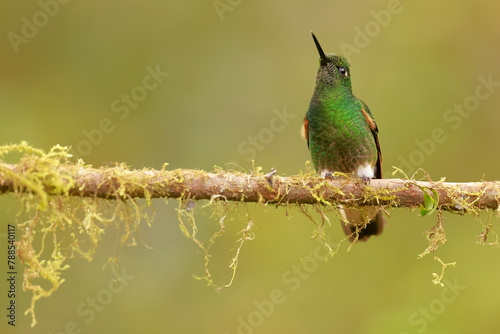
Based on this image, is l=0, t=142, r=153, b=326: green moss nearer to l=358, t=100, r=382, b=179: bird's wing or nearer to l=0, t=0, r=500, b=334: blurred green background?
l=358, t=100, r=382, b=179: bird's wing

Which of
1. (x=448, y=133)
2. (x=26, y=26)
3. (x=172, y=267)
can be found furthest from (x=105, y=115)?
(x=448, y=133)

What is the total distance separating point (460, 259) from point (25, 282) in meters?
5.01

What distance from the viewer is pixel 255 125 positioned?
752 cm

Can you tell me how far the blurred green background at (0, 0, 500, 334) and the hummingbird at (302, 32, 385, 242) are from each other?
1.86 m

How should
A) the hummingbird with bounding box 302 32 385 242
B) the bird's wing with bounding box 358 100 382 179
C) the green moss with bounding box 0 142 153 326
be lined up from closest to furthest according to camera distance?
the green moss with bounding box 0 142 153 326, the hummingbird with bounding box 302 32 385 242, the bird's wing with bounding box 358 100 382 179

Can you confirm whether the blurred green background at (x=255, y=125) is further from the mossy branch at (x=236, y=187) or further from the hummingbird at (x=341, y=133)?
the mossy branch at (x=236, y=187)

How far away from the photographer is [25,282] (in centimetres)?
256

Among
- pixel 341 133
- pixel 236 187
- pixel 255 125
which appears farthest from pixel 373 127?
pixel 255 125

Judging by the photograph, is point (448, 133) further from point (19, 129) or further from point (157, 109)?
point (19, 129)

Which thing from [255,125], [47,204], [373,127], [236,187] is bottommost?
[236,187]

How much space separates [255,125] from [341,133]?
→ 3403mm

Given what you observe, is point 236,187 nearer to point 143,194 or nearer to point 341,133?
point 143,194

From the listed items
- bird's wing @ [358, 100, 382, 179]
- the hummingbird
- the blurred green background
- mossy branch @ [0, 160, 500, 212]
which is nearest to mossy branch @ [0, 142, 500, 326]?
mossy branch @ [0, 160, 500, 212]

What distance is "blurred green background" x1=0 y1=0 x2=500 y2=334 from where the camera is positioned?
257 inches
